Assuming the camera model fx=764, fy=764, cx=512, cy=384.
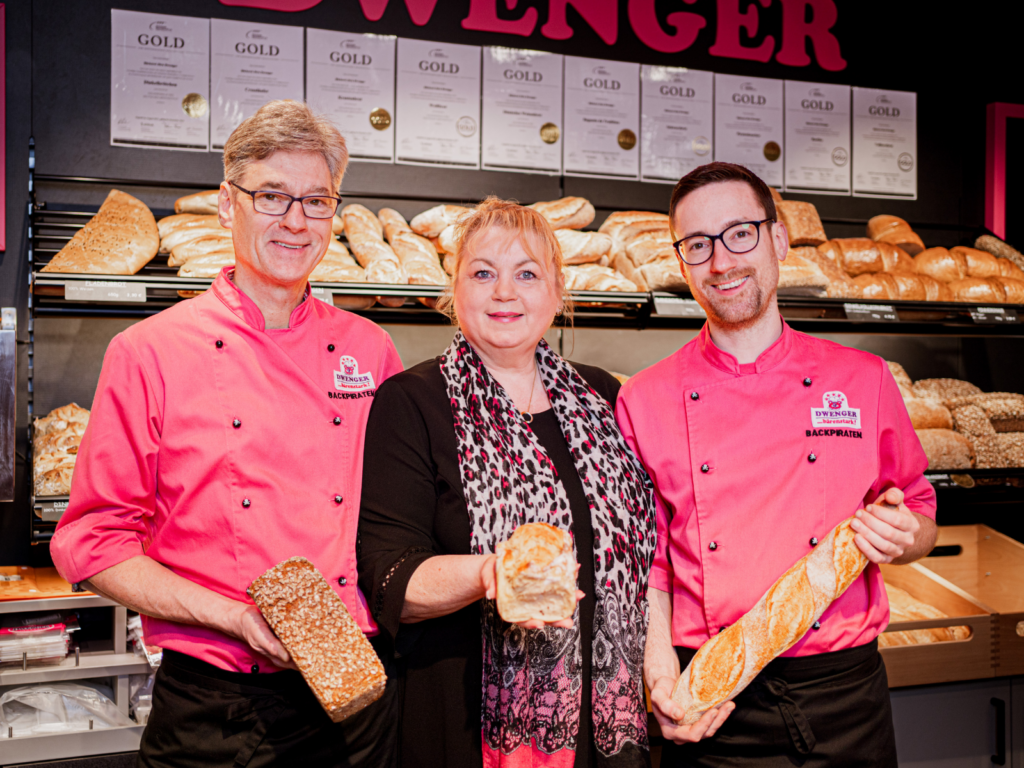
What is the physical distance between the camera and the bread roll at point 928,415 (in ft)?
9.77

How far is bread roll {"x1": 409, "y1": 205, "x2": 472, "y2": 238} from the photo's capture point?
278 centimetres

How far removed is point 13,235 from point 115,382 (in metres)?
1.63

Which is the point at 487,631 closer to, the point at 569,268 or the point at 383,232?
the point at 569,268

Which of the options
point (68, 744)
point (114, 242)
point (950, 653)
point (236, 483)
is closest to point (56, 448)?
point (114, 242)

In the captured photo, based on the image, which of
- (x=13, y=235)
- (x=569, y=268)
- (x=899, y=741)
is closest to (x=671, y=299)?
(x=569, y=268)

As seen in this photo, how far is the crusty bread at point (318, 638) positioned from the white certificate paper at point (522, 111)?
2.22 m

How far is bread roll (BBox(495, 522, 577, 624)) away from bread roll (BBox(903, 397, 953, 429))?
2.28 m

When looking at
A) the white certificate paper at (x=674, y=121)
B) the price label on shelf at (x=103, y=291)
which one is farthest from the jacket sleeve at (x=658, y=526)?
the white certificate paper at (x=674, y=121)

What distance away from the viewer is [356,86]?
2.98m

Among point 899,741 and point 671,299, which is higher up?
point 671,299

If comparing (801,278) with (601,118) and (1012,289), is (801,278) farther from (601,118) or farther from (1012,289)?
(601,118)

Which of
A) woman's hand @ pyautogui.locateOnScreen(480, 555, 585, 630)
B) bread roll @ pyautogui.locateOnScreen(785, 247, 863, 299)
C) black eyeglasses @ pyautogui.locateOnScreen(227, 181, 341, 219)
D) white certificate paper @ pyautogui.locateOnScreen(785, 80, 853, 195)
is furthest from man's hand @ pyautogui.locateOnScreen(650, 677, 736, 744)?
white certificate paper @ pyautogui.locateOnScreen(785, 80, 853, 195)

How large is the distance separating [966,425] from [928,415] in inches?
6.7

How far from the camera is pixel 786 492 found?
1.58 meters
